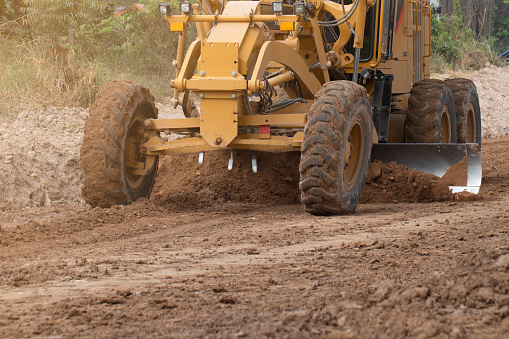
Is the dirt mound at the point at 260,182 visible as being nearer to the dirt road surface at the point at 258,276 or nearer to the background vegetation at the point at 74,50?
the dirt road surface at the point at 258,276

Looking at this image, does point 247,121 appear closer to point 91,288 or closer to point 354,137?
point 354,137

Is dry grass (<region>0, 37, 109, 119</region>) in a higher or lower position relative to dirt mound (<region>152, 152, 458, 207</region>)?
higher

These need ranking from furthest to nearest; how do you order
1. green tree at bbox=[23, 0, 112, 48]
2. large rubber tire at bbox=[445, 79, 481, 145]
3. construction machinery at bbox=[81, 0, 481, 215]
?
green tree at bbox=[23, 0, 112, 48]
large rubber tire at bbox=[445, 79, 481, 145]
construction machinery at bbox=[81, 0, 481, 215]

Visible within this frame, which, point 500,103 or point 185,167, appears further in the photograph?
point 500,103

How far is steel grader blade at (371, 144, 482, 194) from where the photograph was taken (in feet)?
23.6

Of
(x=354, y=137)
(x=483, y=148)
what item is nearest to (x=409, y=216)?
(x=354, y=137)

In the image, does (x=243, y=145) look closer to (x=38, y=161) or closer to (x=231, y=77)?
(x=231, y=77)

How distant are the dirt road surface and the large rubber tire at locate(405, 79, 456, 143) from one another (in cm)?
243

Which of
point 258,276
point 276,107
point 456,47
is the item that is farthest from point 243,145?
point 456,47

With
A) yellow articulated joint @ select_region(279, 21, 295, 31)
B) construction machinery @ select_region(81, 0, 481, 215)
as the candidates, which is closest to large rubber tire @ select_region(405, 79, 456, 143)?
construction machinery @ select_region(81, 0, 481, 215)

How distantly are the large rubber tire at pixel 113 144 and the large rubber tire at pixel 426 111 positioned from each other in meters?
3.60

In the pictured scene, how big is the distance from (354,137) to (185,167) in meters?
2.60

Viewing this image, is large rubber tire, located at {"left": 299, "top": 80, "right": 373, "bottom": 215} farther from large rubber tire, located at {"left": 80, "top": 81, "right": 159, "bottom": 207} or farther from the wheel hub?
large rubber tire, located at {"left": 80, "top": 81, "right": 159, "bottom": 207}

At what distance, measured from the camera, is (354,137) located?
6.65m
